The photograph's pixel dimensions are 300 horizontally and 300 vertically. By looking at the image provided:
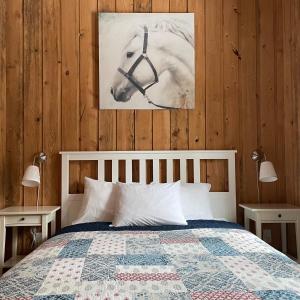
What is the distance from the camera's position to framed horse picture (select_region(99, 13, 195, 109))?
2.99 meters

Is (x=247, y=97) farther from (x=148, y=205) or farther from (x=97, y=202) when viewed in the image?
(x=97, y=202)

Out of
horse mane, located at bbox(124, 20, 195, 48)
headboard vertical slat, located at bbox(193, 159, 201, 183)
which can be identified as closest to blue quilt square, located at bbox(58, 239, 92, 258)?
headboard vertical slat, located at bbox(193, 159, 201, 183)

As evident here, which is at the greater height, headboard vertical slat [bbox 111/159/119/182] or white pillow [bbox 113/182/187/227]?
headboard vertical slat [bbox 111/159/119/182]

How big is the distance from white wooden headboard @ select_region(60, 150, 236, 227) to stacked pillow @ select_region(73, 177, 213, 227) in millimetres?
142

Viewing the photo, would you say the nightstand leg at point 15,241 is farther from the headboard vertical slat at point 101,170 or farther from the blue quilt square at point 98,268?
the blue quilt square at point 98,268

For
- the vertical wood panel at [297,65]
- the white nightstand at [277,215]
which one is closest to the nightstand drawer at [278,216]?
the white nightstand at [277,215]

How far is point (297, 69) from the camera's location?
2.84m


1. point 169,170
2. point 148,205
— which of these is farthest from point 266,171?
point 148,205

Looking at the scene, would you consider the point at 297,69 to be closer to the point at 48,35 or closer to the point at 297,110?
the point at 297,110

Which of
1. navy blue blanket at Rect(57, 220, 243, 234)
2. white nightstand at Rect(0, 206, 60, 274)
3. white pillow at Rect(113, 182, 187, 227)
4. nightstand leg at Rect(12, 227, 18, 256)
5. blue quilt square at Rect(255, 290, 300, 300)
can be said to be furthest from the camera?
nightstand leg at Rect(12, 227, 18, 256)

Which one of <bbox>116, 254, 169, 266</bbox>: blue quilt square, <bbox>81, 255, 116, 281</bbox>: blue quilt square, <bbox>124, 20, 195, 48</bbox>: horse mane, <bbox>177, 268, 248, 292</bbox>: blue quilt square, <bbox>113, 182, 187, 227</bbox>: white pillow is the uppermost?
<bbox>124, 20, 195, 48</bbox>: horse mane

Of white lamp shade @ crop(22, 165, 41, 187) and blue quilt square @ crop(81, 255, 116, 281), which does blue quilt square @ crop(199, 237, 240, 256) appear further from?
white lamp shade @ crop(22, 165, 41, 187)

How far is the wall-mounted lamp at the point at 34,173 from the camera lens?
2691 mm

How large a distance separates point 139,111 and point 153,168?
50 cm
